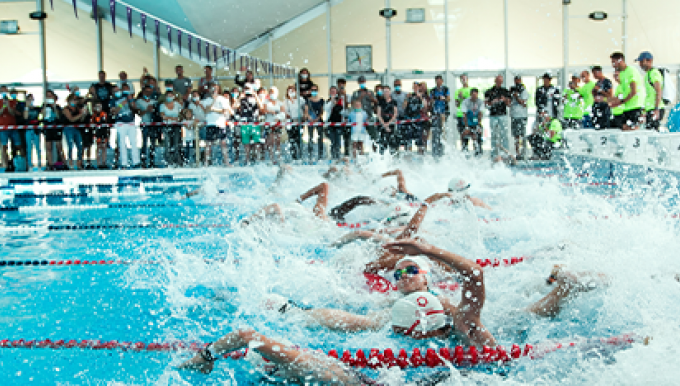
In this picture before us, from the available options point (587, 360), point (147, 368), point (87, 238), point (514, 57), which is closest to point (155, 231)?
point (87, 238)

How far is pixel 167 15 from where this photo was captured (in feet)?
40.1

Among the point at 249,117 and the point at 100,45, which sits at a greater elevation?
the point at 100,45

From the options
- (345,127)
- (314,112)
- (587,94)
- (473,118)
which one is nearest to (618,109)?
(587,94)

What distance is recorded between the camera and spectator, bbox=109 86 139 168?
10914 mm

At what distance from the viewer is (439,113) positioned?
490 inches

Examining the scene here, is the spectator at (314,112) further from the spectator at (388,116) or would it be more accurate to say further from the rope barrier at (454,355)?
the rope barrier at (454,355)

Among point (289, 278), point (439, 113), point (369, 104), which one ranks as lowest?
point (289, 278)

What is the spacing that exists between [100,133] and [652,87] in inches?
348

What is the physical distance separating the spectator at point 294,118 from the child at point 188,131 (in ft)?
6.28

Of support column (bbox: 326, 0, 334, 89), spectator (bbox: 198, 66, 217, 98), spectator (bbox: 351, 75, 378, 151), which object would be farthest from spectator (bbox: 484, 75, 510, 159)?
spectator (bbox: 198, 66, 217, 98)

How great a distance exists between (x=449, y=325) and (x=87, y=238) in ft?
14.3

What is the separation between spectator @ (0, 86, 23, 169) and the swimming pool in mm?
3636

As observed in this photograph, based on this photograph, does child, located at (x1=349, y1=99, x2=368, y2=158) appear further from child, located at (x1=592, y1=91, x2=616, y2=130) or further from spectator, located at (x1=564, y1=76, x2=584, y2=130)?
child, located at (x1=592, y1=91, x2=616, y2=130)

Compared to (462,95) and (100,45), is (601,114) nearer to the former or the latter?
(462,95)
